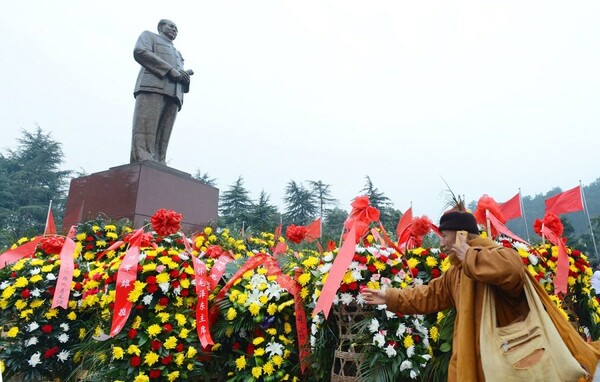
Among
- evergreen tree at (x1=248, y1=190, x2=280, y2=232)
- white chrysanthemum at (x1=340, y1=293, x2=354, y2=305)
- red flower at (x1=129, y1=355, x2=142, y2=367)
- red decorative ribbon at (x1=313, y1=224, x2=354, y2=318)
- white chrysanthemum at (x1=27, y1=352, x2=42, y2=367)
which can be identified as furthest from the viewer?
evergreen tree at (x1=248, y1=190, x2=280, y2=232)

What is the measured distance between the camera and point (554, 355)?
66.6 inches

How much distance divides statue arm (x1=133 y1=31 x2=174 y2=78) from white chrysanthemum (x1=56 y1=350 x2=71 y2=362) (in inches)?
180

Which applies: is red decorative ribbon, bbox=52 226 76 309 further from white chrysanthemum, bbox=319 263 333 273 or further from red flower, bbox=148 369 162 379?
white chrysanthemum, bbox=319 263 333 273

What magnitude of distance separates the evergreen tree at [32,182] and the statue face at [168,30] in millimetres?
20814

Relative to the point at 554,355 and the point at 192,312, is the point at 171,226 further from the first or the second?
the point at 554,355

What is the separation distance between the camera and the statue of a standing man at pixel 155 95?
255 inches

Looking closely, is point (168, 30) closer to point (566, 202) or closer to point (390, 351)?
point (566, 202)

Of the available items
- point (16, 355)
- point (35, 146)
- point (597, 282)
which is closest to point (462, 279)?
point (16, 355)

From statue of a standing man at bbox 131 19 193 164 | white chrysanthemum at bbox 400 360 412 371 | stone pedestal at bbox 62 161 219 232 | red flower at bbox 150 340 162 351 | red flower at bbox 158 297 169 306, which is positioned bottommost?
white chrysanthemum at bbox 400 360 412 371

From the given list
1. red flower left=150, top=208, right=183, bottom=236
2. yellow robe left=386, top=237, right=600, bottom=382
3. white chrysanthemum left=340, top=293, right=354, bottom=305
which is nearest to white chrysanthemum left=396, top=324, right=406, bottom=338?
white chrysanthemum left=340, top=293, right=354, bottom=305

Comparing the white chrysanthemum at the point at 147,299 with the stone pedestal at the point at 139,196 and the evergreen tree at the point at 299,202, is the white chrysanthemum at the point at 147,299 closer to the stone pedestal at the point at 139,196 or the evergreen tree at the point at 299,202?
the stone pedestal at the point at 139,196

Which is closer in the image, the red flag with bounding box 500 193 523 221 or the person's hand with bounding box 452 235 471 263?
the person's hand with bounding box 452 235 471 263

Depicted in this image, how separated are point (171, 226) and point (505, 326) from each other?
2.97 m

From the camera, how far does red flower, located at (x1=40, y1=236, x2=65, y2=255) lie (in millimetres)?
4230
